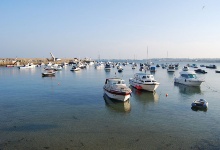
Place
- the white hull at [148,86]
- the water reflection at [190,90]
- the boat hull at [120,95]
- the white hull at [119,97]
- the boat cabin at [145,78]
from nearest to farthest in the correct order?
the boat hull at [120,95] → the white hull at [119,97] → the white hull at [148,86] → the boat cabin at [145,78] → the water reflection at [190,90]

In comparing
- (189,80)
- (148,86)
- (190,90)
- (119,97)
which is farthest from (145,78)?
(119,97)

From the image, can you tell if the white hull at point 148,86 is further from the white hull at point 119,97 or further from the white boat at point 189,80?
the white boat at point 189,80

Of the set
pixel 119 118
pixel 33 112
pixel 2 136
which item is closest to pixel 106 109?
pixel 119 118

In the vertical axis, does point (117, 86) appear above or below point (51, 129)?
above

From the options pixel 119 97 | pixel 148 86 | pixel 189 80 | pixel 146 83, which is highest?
pixel 146 83

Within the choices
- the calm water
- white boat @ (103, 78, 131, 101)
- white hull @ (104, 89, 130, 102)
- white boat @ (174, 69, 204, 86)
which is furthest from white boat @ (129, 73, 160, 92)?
white boat @ (174, 69, 204, 86)

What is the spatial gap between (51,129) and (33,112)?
25.1ft

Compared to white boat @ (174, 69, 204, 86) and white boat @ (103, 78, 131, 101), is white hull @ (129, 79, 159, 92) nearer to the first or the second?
white boat @ (103, 78, 131, 101)

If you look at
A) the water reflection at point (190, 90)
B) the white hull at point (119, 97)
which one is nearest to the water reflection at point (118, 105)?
the white hull at point (119, 97)

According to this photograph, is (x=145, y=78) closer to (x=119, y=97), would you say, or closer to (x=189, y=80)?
(x=189, y=80)

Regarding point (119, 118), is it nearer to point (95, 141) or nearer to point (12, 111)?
point (95, 141)

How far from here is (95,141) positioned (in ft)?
61.6

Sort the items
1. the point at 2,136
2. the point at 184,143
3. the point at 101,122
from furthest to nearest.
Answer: the point at 101,122 → the point at 2,136 → the point at 184,143

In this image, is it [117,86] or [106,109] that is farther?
[117,86]
